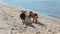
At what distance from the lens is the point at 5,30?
8.89 m

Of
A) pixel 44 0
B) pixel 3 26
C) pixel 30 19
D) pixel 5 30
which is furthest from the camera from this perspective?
pixel 44 0

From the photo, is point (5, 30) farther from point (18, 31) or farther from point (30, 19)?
point (30, 19)

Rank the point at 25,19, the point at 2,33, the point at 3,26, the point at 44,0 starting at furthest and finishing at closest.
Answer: the point at 44,0 → the point at 25,19 → the point at 3,26 → the point at 2,33

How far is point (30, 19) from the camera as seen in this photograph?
11383 mm

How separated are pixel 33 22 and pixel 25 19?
0.96 meters

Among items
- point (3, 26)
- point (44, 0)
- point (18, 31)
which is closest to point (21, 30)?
point (18, 31)

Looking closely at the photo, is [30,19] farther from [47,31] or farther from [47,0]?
[47,0]

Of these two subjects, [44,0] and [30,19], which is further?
[44,0]

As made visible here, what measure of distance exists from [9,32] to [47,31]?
5.96ft

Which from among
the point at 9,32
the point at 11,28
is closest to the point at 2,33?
the point at 9,32

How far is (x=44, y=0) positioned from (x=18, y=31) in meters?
16.2

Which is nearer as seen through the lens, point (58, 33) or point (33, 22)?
point (58, 33)

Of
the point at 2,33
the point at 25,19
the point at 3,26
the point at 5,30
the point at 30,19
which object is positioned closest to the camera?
the point at 2,33

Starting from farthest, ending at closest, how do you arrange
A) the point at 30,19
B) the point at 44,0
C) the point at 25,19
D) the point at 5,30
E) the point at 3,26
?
the point at 44,0 → the point at 30,19 → the point at 25,19 → the point at 3,26 → the point at 5,30
